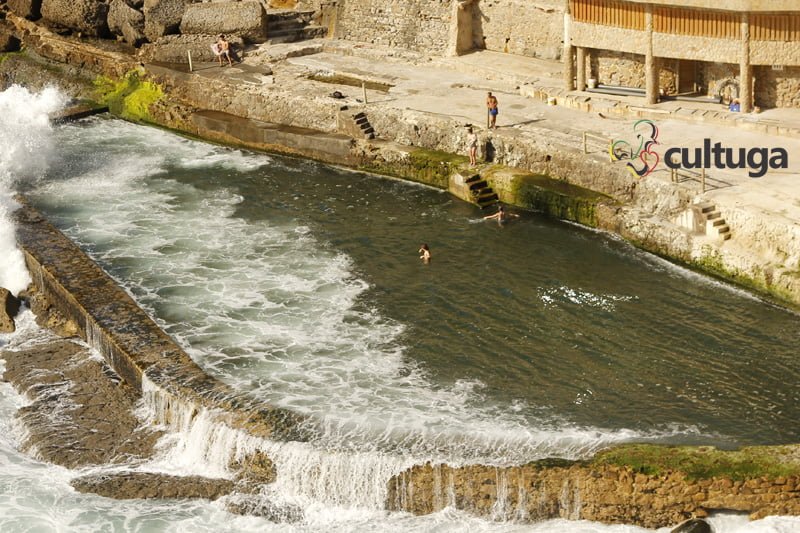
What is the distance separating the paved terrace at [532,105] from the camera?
34.9 m

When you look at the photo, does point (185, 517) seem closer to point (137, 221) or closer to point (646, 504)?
point (646, 504)

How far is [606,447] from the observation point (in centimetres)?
2609

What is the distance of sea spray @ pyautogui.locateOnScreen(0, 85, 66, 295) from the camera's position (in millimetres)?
36281

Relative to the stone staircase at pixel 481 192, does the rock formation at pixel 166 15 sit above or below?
above

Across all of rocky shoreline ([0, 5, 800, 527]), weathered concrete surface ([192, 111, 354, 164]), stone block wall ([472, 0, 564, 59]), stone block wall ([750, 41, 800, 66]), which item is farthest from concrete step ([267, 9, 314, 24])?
stone block wall ([750, 41, 800, 66])

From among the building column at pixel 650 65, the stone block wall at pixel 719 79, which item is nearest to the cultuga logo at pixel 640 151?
the building column at pixel 650 65

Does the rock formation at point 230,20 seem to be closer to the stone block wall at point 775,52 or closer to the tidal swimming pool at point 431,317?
the tidal swimming pool at point 431,317

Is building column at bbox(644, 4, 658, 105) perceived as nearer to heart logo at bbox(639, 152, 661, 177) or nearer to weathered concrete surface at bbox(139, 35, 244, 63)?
heart logo at bbox(639, 152, 661, 177)

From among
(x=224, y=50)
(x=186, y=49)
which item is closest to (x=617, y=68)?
(x=224, y=50)

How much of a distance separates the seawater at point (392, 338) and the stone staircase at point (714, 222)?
1300 mm

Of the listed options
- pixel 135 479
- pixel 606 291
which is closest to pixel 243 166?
pixel 606 291

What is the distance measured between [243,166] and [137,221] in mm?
5667

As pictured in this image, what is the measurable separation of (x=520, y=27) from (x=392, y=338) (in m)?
18.2

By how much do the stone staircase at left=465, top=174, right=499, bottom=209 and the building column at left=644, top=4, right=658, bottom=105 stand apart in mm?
5733
